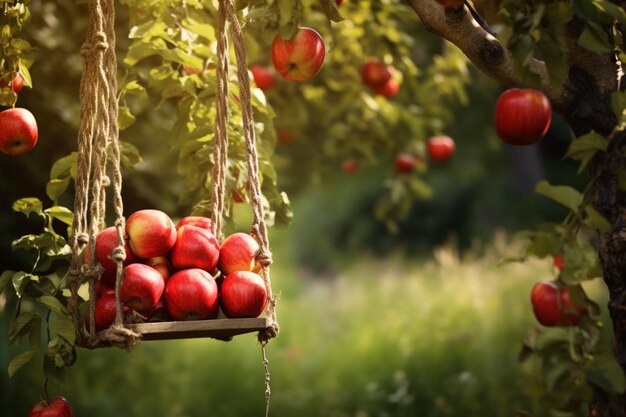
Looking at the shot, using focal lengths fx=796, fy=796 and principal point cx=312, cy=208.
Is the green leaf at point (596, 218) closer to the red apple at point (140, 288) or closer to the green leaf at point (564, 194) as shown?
the green leaf at point (564, 194)

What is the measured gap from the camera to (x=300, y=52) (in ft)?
8.09

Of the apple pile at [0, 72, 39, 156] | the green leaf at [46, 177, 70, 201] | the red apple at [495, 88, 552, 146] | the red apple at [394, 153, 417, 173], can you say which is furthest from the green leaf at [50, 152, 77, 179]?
the red apple at [394, 153, 417, 173]

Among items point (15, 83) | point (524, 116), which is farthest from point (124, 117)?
point (524, 116)

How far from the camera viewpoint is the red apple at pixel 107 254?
6.94 feet

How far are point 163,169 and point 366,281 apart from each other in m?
5.00

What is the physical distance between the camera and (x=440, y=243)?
12664 millimetres

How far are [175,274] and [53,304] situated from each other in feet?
1.19

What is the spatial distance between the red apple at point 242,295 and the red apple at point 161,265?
0.17 m

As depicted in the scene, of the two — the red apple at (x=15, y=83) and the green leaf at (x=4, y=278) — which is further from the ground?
the red apple at (x=15, y=83)

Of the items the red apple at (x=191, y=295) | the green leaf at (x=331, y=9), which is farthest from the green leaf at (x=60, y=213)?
the green leaf at (x=331, y=9)

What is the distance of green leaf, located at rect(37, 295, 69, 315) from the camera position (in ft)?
7.10

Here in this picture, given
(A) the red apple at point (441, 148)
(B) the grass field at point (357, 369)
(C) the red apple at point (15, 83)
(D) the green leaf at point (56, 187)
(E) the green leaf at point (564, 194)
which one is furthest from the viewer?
(B) the grass field at point (357, 369)

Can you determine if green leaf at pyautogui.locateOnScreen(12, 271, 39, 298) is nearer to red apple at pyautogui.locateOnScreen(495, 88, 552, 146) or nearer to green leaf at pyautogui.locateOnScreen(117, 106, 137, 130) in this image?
green leaf at pyautogui.locateOnScreen(117, 106, 137, 130)

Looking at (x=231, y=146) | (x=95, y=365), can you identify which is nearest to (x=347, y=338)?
(x=95, y=365)
